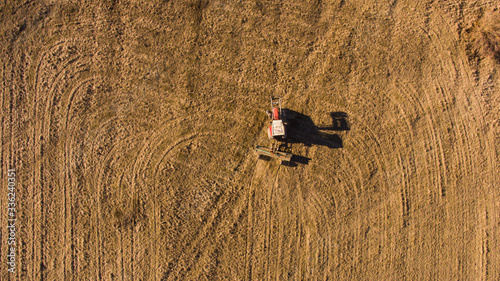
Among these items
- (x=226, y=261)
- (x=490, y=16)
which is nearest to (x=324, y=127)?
(x=226, y=261)

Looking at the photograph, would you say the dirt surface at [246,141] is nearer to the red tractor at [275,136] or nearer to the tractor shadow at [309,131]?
the tractor shadow at [309,131]

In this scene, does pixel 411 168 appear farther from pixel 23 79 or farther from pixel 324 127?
pixel 23 79

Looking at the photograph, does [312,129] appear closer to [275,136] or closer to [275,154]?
[275,136]

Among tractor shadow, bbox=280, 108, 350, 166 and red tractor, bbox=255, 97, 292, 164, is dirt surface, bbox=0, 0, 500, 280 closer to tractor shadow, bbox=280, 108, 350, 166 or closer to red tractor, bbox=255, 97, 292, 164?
tractor shadow, bbox=280, 108, 350, 166

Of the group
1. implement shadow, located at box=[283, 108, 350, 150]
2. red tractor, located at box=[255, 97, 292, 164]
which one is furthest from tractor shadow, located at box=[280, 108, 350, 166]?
red tractor, located at box=[255, 97, 292, 164]

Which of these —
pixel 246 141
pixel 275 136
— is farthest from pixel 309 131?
pixel 246 141
